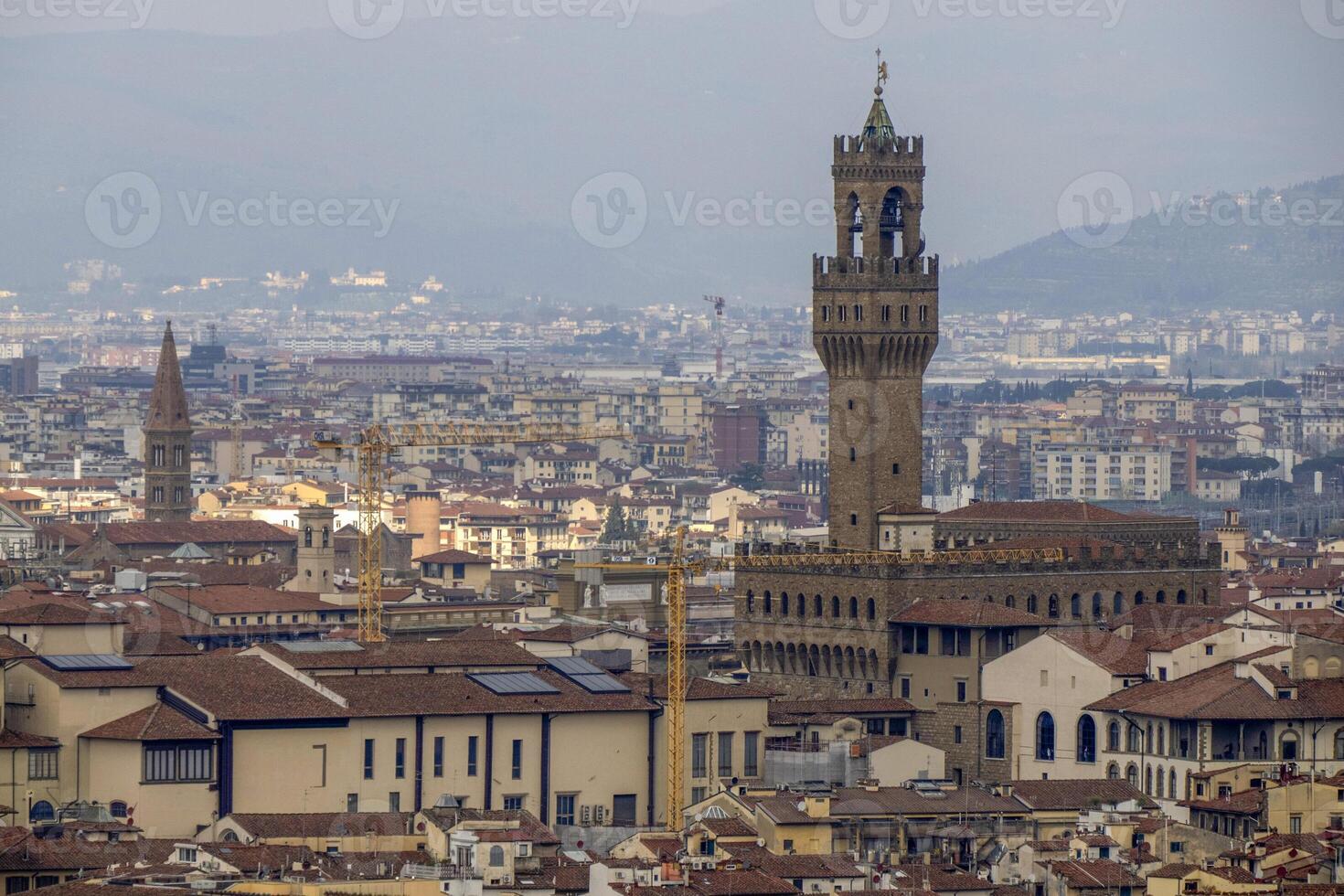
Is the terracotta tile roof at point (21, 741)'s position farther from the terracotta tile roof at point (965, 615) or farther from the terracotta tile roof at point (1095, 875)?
the terracotta tile roof at point (965, 615)

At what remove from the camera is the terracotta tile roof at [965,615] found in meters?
78.8

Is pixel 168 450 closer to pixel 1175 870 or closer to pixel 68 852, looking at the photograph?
pixel 68 852

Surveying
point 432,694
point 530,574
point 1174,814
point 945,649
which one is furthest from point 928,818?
point 530,574

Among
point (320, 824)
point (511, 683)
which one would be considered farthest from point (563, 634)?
point (320, 824)

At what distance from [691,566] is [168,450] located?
57905mm

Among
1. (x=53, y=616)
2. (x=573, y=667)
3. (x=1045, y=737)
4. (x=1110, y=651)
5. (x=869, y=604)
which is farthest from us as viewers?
(x=869, y=604)

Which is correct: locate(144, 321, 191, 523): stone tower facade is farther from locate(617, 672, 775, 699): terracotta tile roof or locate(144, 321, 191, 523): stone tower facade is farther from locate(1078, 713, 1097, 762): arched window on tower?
locate(1078, 713, 1097, 762): arched window on tower

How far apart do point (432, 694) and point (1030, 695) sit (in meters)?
11.5

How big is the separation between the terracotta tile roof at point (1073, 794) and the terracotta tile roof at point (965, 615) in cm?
1068

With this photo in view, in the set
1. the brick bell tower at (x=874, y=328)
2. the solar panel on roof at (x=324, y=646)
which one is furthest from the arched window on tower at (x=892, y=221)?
the solar panel on roof at (x=324, y=646)

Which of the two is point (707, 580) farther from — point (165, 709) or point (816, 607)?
point (165, 709)

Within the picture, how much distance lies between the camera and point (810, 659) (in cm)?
8412

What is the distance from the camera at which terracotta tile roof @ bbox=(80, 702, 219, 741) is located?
207ft

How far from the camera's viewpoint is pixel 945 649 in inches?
3135
